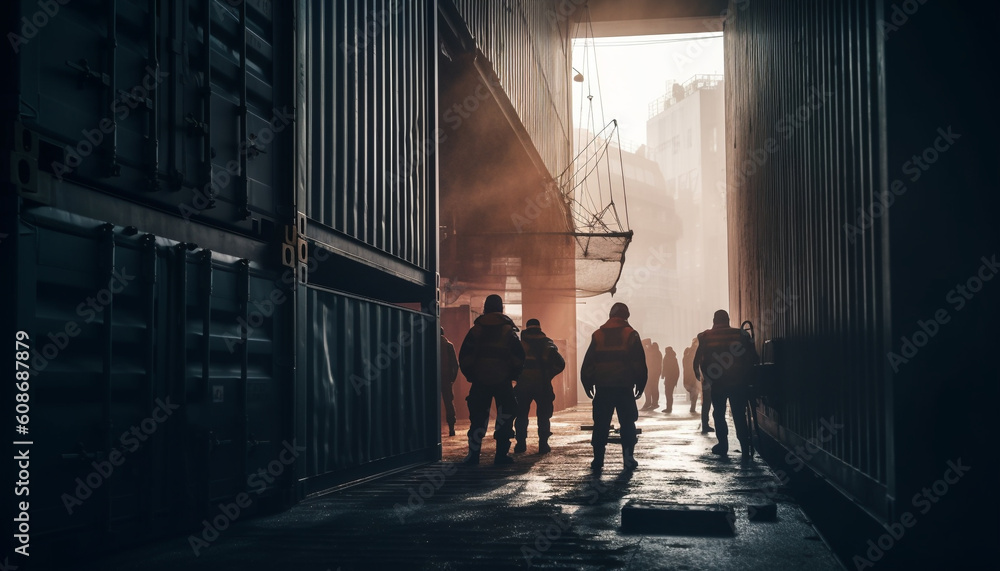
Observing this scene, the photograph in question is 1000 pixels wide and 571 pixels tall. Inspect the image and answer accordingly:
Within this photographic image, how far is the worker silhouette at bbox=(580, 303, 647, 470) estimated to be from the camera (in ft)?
29.2

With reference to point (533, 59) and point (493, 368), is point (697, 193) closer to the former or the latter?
point (533, 59)

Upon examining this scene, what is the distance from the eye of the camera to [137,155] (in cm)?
477

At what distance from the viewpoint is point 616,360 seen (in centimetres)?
895

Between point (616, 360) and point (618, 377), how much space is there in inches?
6.9

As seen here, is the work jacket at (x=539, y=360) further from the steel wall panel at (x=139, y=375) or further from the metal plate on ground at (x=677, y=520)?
the metal plate on ground at (x=677, y=520)

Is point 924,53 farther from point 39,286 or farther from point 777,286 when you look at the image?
point 777,286

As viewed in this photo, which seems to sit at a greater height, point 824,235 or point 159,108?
point 159,108

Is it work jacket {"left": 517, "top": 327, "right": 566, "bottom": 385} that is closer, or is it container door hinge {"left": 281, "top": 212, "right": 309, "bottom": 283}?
container door hinge {"left": 281, "top": 212, "right": 309, "bottom": 283}

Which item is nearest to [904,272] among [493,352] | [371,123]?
[493,352]

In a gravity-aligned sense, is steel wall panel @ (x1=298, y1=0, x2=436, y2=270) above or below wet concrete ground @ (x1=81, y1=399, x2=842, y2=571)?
above

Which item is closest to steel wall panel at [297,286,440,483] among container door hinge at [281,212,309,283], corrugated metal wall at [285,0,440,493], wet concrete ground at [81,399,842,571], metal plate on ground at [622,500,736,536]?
corrugated metal wall at [285,0,440,493]

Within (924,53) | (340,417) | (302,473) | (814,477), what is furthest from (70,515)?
(814,477)

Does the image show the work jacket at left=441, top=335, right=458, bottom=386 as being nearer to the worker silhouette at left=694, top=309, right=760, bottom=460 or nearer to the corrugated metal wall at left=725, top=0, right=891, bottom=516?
the worker silhouette at left=694, top=309, right=760, bottom=460

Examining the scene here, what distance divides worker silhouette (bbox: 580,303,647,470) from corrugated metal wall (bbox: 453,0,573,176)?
5639 millimetres
